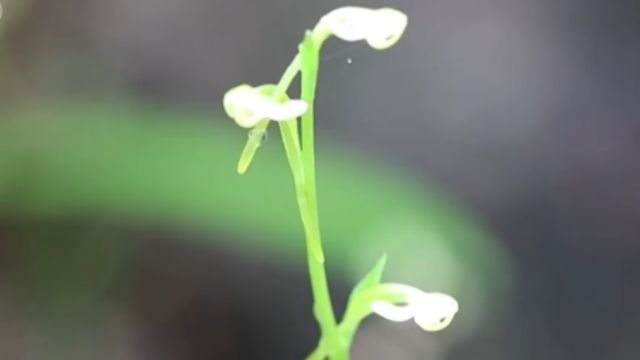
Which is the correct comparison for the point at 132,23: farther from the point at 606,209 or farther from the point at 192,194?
the point at 606,209

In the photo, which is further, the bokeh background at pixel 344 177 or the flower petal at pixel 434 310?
the bokeh background at pixel 344 177

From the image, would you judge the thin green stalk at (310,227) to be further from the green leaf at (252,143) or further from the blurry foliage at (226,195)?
the blurry foliage at (226,195)

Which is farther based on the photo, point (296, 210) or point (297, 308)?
point (297, 308)

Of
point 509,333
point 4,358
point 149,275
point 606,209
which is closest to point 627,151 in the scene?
point 606,209

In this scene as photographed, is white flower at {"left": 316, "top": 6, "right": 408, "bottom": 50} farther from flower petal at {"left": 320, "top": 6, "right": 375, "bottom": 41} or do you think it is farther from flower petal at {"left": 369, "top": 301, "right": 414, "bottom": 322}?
flower petal at {"left": 369, "top": 301, "right": 414, "bottom": 322}

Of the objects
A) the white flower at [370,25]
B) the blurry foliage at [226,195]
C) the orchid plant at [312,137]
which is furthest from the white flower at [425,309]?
the blurry foliage at [226,195]

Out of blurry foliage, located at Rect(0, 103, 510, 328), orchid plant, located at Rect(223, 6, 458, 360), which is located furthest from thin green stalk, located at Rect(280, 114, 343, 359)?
blurry foliage, located at Rect(0, 103, 510, 328)

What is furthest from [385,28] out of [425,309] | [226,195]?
[226,195]
